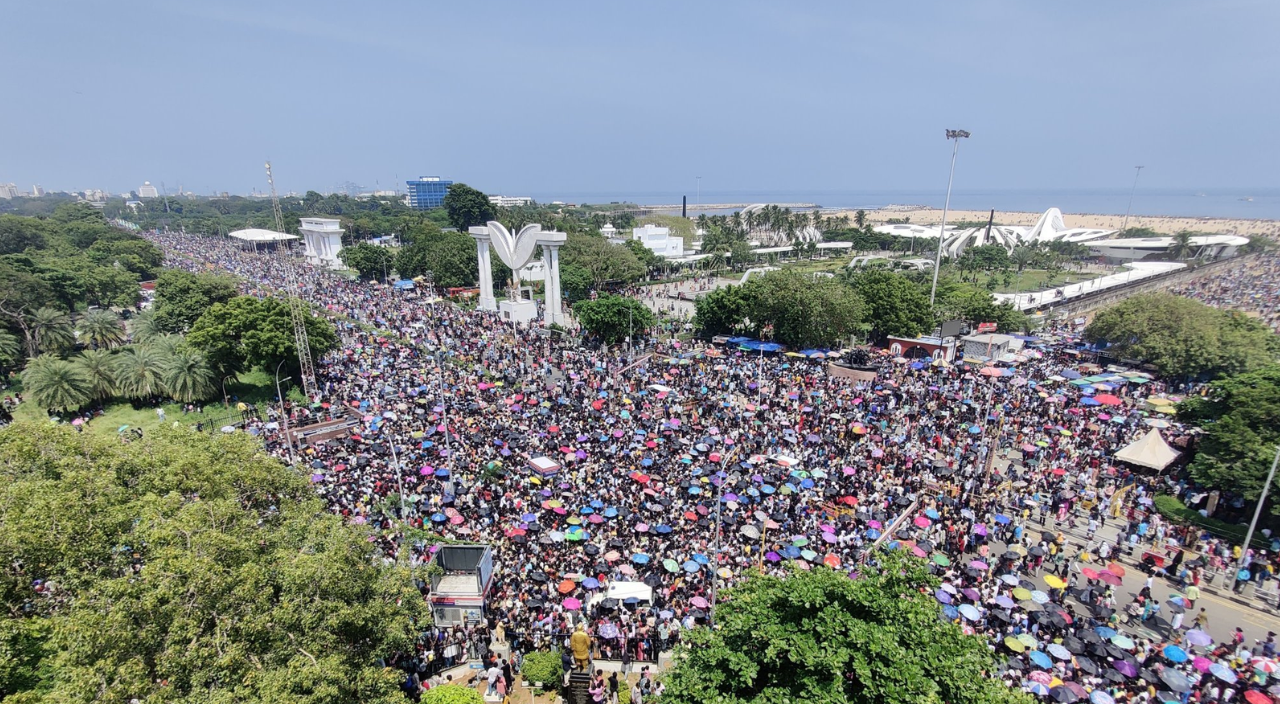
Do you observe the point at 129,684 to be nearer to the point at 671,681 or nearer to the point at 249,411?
the point at 671,681

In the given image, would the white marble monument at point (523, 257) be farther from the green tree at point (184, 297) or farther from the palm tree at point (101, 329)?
the palm tree at point (101, 329)

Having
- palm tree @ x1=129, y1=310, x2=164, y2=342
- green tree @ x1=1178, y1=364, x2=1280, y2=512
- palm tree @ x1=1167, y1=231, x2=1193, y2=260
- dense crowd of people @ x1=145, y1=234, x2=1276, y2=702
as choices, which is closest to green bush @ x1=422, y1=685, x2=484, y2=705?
dense crowd of people @ x1=145, y1=234, x2=1276, y2=702

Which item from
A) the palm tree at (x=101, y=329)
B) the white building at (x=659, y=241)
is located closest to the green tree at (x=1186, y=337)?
the white building at (x=659, y=241)

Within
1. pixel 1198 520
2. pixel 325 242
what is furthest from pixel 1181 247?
pixel 325 242
